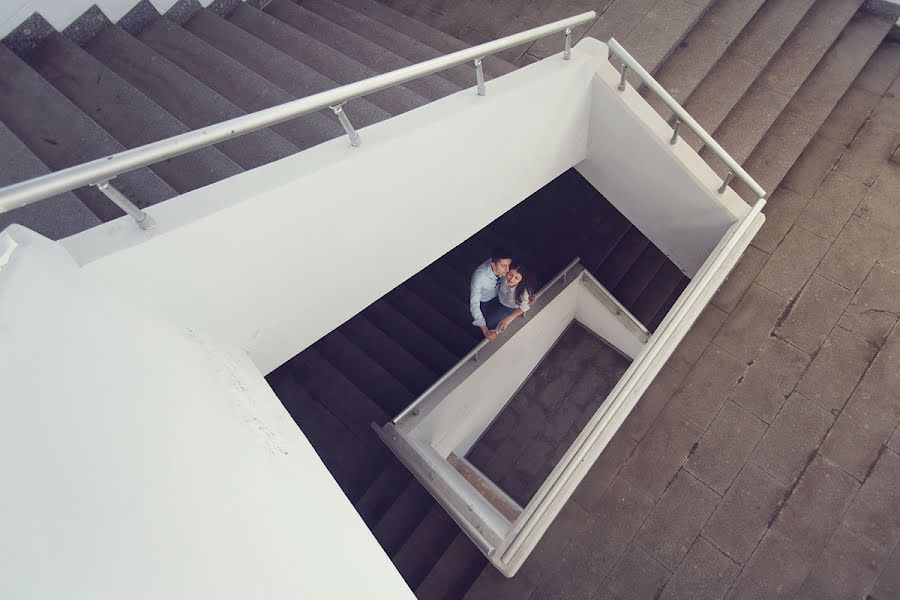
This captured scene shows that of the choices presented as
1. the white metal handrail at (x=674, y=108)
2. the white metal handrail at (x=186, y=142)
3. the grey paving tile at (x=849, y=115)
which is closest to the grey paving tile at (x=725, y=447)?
the white metal handrail at (x=674, y=108)

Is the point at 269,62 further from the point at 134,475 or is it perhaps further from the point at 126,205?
the point at 134,475

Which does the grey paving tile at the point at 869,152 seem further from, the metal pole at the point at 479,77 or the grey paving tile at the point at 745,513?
the metal pole at the point at 479,77

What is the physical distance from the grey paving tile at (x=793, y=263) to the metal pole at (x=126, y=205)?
484cm

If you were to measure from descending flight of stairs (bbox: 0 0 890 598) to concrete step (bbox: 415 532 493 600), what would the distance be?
0.01m

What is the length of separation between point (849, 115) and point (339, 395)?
5.74m

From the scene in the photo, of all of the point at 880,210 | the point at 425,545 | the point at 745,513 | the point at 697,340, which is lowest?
the point at 425,545

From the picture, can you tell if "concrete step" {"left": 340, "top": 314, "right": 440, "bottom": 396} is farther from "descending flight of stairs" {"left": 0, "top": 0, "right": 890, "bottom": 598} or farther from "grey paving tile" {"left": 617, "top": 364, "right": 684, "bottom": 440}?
"grey paving tile" {"left": 617, "top": 364, "right": 684, "bottom": 440}

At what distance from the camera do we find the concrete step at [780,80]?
4938 millimetres

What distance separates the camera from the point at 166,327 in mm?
2207

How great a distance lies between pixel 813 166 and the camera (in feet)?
17.2

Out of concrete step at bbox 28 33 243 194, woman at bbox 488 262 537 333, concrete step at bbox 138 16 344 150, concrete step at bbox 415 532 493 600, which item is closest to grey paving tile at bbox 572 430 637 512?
concrete step at bbox 415 532 493 600

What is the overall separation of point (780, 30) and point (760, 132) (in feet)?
3.64

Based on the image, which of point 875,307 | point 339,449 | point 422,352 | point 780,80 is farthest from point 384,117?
point 875,307

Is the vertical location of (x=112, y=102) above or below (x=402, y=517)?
above
